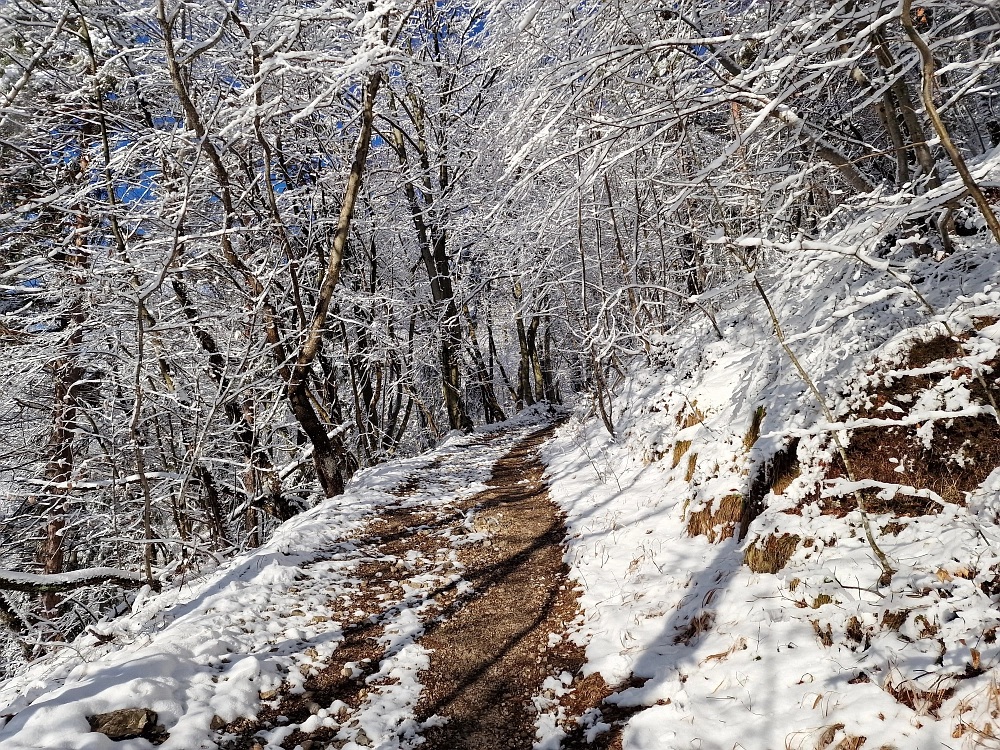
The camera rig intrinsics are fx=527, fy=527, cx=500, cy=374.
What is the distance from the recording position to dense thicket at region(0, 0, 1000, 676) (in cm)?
404

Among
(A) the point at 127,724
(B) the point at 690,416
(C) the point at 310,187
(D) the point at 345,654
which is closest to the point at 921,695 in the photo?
(D) the point at 345,654

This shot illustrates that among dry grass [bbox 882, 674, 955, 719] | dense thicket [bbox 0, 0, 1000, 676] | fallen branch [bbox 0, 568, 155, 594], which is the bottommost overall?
dry grass [bbox 882, 674, 955, 719]

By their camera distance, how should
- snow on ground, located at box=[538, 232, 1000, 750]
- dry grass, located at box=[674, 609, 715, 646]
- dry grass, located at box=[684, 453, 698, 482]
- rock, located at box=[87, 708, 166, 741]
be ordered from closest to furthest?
snow on ground, located at box=[538, 232, 1000, 750], rock, located at box=[87, 708, 166, 741], dry grass, located at box=[674, 609, 715, 646], dry grass, located at box=[684, 453, 698, 482]

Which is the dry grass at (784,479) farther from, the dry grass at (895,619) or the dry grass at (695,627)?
the dry grass at (895,619)

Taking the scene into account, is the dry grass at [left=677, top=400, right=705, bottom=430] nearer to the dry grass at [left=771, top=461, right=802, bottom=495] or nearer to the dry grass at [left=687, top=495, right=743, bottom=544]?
the dry grass at [left=687, top=495, right=743, bottom=544]

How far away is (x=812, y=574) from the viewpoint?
3.24 metres

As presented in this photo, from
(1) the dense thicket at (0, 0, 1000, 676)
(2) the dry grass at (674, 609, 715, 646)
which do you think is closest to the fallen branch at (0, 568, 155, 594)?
(1) the dense thicket at (0, 0, 1000, 676)

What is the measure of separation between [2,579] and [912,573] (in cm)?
607

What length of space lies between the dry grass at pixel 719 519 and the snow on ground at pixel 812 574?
2cm

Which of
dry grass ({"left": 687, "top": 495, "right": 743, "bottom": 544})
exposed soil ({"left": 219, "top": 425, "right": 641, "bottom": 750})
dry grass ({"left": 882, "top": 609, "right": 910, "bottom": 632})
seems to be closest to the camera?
dry grass ({"left": 882, "top": 609, "right": 910, "bottom": 632})

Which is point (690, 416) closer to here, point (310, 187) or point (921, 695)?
point (921, 695)

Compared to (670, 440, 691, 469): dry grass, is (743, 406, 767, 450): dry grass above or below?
above

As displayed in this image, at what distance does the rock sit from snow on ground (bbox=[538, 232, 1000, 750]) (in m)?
2.21

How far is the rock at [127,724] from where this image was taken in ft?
9.31
